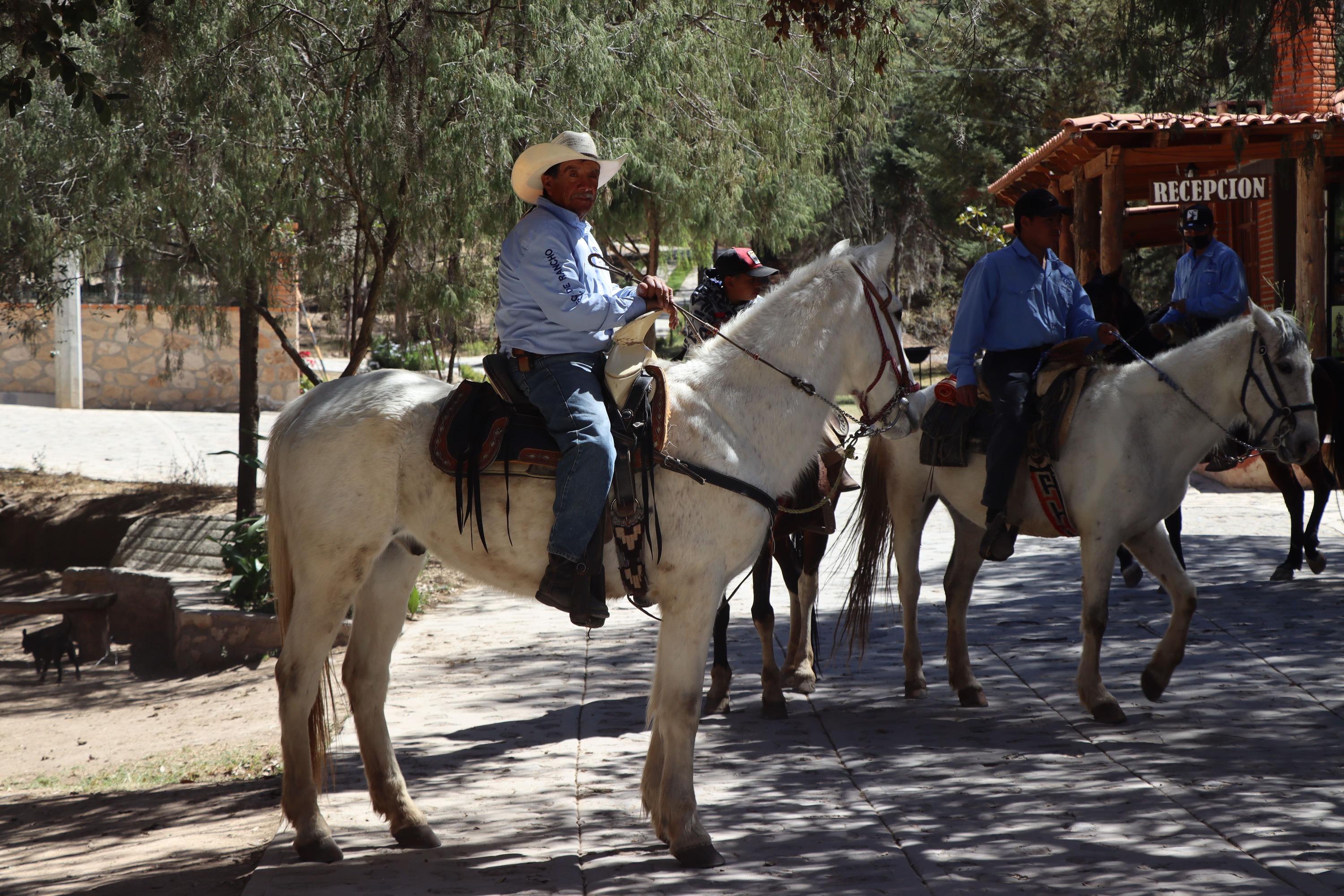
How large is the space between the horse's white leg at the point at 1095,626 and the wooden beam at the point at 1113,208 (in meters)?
9.56

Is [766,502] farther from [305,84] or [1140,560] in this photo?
[305,84]

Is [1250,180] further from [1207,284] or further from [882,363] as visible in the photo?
[882,363]

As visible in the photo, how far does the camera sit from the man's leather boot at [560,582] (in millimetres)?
4188

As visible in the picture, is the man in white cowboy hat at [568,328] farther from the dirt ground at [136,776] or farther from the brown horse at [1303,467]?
the brown horse at [1303,467]

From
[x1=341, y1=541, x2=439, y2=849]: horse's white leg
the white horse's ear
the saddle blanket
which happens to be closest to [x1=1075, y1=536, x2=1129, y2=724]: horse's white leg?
the saddle blanket

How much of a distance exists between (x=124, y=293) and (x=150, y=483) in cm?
1926

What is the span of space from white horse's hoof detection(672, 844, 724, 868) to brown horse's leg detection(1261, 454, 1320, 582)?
6544mm

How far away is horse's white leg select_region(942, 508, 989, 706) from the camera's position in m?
6.15

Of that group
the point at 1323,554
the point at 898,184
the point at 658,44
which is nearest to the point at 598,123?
the point at 658,44

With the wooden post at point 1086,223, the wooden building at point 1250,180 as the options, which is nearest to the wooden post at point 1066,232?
the wooden building at point 1250,180

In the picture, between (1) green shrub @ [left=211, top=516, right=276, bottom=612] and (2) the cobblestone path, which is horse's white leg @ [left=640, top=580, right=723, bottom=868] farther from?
(1) green shrub @ [left=211, top=516, right=276, bottom=612]

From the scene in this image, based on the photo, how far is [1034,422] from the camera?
19.3ft

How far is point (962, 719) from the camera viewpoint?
592cm

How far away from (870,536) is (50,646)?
6.72 metres
